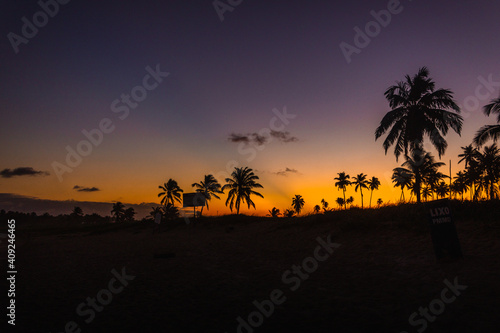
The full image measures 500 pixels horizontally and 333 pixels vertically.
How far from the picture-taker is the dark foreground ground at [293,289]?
15.6 ft

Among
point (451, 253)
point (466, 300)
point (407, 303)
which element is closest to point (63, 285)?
point (407, 303)

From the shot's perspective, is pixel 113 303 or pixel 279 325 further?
pixel 113 303

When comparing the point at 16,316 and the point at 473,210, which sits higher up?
the point at 473,210

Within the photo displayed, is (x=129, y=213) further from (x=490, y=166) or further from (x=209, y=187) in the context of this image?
(x=490, y=166)

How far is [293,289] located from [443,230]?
199 inches

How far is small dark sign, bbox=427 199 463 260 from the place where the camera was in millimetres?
8125

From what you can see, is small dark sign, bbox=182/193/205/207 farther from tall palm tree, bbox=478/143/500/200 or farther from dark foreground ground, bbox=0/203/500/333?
tall palm tree, bbox=478/143/500/200

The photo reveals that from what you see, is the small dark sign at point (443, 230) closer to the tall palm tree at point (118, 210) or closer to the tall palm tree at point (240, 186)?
the tall palm tree at point (240, 186)

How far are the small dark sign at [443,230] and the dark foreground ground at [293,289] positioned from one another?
1.12 ft

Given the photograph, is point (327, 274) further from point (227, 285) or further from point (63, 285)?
point (63, 285)

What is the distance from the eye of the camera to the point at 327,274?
26.9ft

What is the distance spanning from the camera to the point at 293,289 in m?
6.88

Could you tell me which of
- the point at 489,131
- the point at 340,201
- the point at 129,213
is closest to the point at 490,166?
the point at 489,131

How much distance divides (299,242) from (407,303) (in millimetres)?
8946
